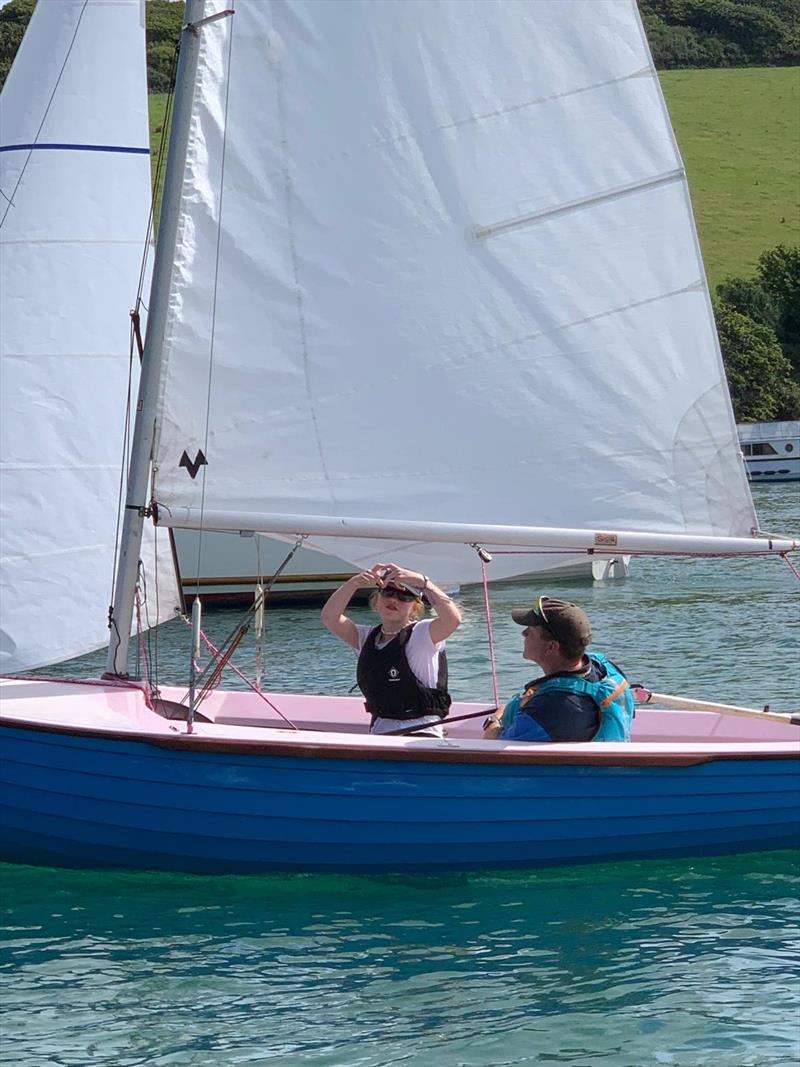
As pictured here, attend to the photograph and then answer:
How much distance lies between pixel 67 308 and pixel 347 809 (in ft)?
14.9

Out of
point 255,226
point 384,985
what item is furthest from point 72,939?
point 255,226

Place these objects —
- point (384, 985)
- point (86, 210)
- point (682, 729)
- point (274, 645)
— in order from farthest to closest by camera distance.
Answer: point (274, 645) < point (86, 210) < point (682, 729) < point (384, 985)

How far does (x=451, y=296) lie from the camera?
7.80 metres

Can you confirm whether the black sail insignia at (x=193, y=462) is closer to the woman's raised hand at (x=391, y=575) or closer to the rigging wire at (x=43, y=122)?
the woman's raised hand at (x=391, y=575)

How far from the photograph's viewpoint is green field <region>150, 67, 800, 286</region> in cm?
6544

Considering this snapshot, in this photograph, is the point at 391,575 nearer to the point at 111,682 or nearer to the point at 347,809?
the point at 347,809

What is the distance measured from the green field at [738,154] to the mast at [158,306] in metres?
54.7

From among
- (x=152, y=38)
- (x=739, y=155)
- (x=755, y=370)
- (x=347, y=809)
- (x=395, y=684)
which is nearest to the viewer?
(x=347, y=809)

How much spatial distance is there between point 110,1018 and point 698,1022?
229 centimetres

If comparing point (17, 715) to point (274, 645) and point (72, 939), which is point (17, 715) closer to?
point (72, 939)

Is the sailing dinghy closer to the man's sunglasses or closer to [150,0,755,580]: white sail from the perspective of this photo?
[150,0,755,580]: white sail

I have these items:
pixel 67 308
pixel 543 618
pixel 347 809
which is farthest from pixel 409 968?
pixel 67 308

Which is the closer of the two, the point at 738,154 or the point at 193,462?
the point at 193,462

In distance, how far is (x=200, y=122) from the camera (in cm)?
747
